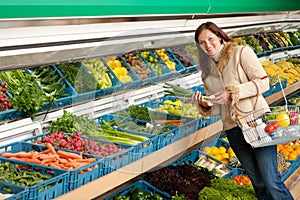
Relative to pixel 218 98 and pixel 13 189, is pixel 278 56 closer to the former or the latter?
pixel 218 98

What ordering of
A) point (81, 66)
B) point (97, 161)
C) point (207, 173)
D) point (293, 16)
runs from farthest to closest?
Answer: point (293, 16), point (207, 173), point (81, 66), point (97, 161)

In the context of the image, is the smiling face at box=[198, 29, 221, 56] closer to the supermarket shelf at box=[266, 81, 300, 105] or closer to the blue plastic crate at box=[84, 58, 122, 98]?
the blue plastic crate at box=[84, 58, 122, 98]

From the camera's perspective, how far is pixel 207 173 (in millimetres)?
4570

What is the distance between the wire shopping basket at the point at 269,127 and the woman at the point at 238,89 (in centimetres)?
7

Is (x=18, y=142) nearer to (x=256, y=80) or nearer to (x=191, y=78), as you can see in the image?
(x=191, y=78)

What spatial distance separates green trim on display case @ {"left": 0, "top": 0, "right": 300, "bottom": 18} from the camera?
7.62ft

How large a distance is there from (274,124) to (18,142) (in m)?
1.88

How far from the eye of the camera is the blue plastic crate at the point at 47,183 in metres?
2.50

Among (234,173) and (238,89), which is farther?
(234,173)

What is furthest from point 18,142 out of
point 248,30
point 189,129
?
point 248,30

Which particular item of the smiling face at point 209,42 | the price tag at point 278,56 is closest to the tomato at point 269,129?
the smiling face at point 209,42

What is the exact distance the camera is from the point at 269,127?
3.68 meters

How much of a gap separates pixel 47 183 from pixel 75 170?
8.3 inches

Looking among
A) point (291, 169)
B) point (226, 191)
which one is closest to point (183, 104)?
point (226, 191)
